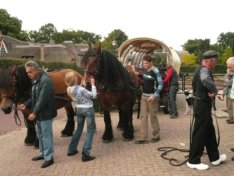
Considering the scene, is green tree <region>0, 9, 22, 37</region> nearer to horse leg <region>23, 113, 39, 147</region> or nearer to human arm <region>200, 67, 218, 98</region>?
horse leg <region>23, 113, 39, 147</region>

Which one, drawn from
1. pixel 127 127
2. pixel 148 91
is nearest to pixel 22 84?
pixel 127 127

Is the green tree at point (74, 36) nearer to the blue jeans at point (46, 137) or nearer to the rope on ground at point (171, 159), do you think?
the rope on ground at point (171, 159)

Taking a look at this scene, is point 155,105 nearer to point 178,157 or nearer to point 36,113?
point 178,157

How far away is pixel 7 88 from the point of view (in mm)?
6543

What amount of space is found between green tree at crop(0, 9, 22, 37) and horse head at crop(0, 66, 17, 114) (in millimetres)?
65864

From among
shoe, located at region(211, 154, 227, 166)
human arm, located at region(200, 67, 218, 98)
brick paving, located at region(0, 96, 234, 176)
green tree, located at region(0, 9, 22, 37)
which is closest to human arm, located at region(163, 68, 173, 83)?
brick paving, located at region(0, 96, 234, 176)

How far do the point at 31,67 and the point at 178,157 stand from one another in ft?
10.4

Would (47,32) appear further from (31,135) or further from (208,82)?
(208,82)

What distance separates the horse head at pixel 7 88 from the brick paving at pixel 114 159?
110cm

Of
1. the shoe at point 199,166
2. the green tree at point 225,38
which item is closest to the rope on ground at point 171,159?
the shoe at point 199,166

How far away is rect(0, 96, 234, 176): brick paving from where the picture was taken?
5488mm

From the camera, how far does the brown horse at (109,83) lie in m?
6.78

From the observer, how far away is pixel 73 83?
6.04 meters

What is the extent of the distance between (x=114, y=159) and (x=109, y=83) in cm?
176
